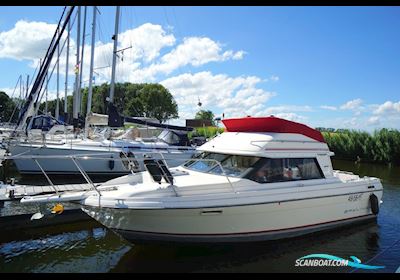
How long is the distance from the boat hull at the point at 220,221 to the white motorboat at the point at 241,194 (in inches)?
0.7

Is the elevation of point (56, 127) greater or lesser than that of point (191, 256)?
greater

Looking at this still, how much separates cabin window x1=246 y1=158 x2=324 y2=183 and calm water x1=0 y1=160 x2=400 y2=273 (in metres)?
1.40

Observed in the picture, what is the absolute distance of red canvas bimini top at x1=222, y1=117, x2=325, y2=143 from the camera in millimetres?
8203

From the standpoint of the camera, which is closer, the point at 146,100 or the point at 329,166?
the point at 329,166

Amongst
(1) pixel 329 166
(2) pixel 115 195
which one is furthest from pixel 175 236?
(1) pixel 329 166

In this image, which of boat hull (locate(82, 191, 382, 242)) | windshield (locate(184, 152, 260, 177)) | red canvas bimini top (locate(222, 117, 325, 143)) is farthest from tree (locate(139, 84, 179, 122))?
boat hull (locate(82, 191, 382, 242))

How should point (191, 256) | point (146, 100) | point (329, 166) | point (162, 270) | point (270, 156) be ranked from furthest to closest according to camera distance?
point (146, 100)
point (329, 166)
point (270, 156)
point (191, 256)
point (162, 270)

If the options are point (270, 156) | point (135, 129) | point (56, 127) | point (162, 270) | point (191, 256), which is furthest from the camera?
point (56, 127)

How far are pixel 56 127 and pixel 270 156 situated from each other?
14.9 meters

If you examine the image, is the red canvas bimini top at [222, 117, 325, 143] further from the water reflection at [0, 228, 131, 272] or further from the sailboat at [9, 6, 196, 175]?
the sailboat at [9, 6, 196, 175]

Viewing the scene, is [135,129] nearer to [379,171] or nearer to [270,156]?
[270,156]

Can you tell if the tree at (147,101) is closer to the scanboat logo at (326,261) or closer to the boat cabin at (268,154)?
the boat cabin at (268,154)

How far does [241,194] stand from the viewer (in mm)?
6867

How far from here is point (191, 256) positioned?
6.85 meters
